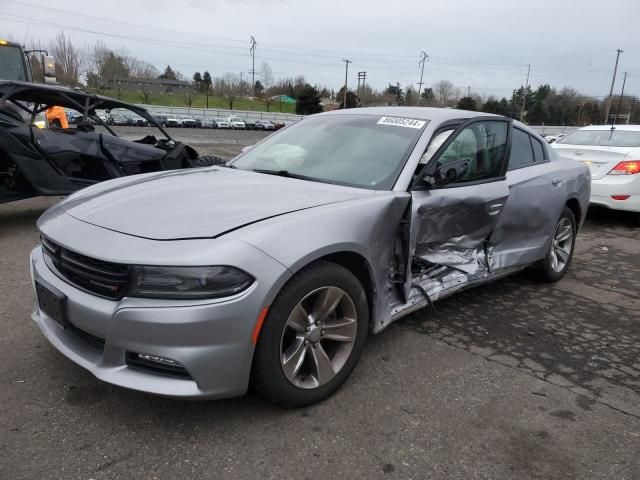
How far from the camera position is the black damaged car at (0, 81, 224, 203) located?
18.2 ft

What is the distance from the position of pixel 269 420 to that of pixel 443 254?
1.77m

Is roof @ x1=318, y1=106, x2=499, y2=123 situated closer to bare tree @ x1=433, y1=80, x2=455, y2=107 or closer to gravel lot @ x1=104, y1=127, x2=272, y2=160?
gravel lot @ x1=104, y1=127, x2=272, y2=160

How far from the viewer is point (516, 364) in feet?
10.9

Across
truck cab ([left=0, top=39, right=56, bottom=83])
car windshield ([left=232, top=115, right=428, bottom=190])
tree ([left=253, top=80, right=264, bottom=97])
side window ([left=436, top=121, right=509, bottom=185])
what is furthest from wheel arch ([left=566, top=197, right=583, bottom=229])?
tree ([left=253, top=80, right=264, bottom=97])

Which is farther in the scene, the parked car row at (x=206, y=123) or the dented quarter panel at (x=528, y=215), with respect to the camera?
the parked car row at (x=206, y=123)

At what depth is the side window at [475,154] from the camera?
327cm

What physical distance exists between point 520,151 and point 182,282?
134 inches

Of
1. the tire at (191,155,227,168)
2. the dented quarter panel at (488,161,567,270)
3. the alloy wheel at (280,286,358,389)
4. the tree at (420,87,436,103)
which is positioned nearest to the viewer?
the alloy wheel at (280,286,358,389)

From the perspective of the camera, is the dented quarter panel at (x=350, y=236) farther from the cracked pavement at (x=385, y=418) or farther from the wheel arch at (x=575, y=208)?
the wheel arch at (x=575, y=208)

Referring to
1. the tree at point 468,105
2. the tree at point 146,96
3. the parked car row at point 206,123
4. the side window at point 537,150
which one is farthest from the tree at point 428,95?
the side window at point 537,150

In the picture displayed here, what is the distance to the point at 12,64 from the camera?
34.2 feet

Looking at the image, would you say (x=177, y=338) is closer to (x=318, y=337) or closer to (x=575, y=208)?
(x=318, y=337)

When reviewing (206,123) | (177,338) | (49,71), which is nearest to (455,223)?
(177,338)

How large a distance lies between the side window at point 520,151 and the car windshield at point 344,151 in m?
1.23
